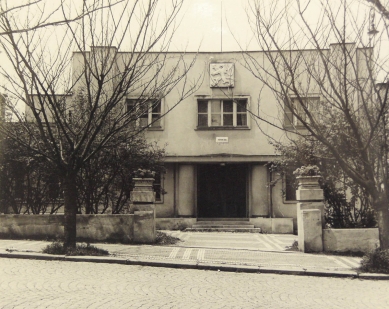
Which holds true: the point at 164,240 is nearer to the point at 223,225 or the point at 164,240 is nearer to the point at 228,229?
the point at 228,229

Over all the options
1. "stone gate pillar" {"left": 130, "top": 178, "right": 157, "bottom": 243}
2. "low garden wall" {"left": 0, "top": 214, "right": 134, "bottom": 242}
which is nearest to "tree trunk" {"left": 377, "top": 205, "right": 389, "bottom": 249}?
"stone gate pillar" {"left": 130, "top": 178, "right": 157, "bottom": 243}

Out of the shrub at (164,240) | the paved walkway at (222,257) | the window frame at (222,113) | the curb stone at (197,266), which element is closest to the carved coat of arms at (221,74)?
the window frame at (222,113)

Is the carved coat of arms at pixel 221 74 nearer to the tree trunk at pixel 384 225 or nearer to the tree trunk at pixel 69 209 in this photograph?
the tree trunk at pixel 69 209

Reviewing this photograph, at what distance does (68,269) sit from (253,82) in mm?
13741

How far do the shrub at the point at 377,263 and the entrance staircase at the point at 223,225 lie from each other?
9125mm

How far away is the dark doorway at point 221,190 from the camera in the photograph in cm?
1958

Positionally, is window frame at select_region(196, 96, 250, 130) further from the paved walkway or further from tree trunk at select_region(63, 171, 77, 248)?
tree trunk at select_region(63, 171, 77, 248)

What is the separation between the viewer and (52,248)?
9.89 m

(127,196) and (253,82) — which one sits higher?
(253,82)

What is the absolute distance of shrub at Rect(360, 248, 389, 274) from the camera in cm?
855

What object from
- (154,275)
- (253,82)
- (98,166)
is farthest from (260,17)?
(253,82)

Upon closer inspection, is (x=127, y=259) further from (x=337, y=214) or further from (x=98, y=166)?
(x=337, y=214)

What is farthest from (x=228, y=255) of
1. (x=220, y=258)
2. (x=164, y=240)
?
(x=164, y=240)

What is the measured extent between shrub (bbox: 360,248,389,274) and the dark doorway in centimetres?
1082
